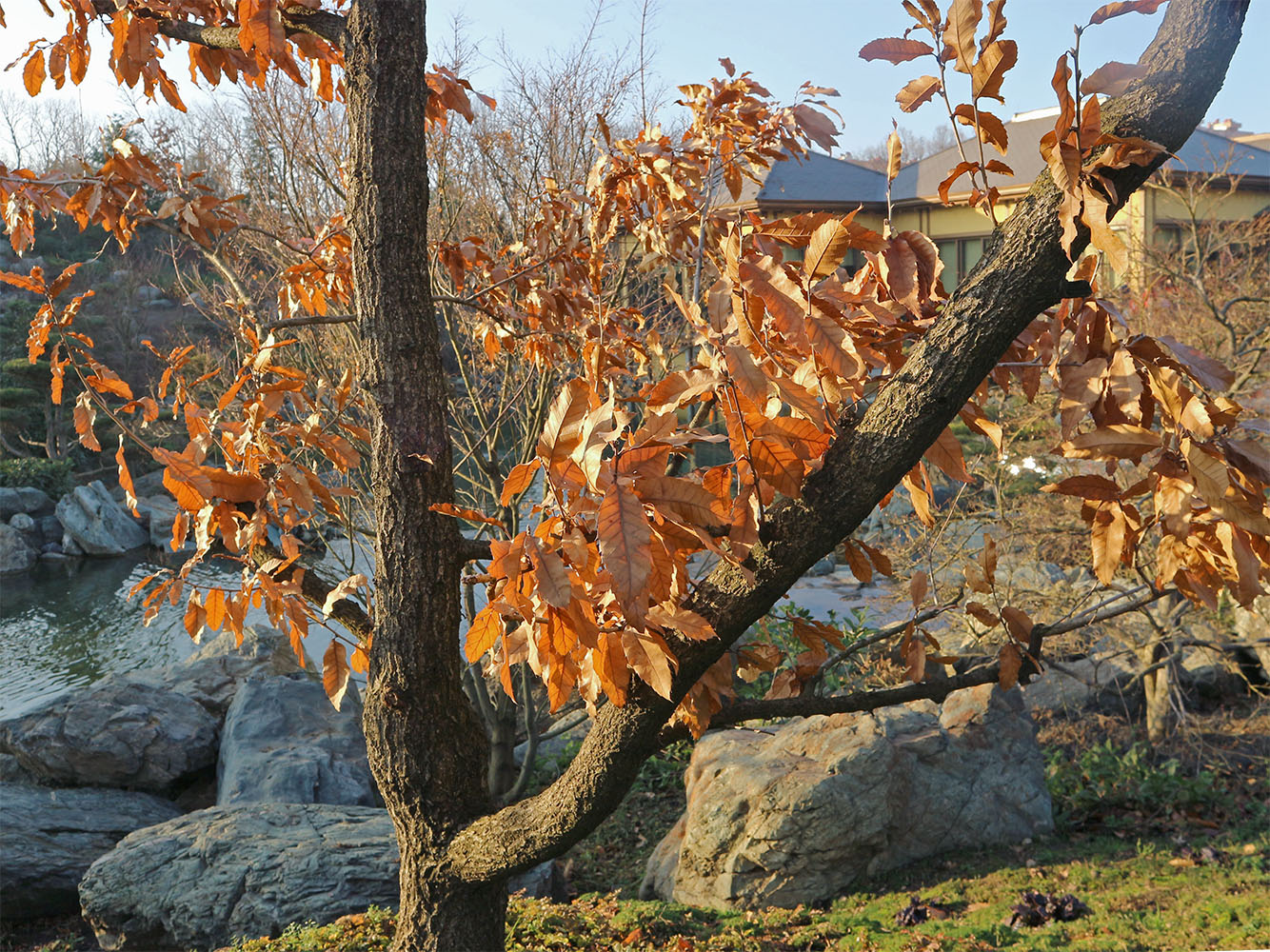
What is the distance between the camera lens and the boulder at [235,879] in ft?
10.5

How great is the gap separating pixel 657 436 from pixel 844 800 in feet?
10.9

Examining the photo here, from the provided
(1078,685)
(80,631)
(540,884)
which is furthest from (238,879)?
(80,631)

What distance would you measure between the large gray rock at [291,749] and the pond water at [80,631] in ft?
4.15

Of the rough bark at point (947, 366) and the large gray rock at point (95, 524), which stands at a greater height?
the rough bark at point (947, 366)

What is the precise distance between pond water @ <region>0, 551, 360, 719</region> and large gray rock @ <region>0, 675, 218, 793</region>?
47.2 inches

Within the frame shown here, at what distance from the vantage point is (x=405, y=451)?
1.74 meters

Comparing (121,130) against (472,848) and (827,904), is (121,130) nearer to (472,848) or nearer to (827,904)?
(472,848)

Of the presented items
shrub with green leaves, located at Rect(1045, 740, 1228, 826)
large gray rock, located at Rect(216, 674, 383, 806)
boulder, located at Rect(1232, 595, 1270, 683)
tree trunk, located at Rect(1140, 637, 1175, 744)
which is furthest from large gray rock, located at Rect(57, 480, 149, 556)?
boulder, located at Rect(1232, 595, 1270, 683)

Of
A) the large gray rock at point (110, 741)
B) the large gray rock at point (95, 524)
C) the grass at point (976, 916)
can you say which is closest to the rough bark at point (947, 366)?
the grass at point (976, 916)

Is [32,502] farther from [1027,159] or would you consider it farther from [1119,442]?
[1119,442]

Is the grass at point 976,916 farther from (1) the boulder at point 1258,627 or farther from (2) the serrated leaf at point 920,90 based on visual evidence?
(2) the serrated leaf at point 920,90

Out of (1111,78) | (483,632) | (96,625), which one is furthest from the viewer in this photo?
(96,625)

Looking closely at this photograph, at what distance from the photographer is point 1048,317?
5.21 ft

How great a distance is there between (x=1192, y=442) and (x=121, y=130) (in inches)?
96.6
